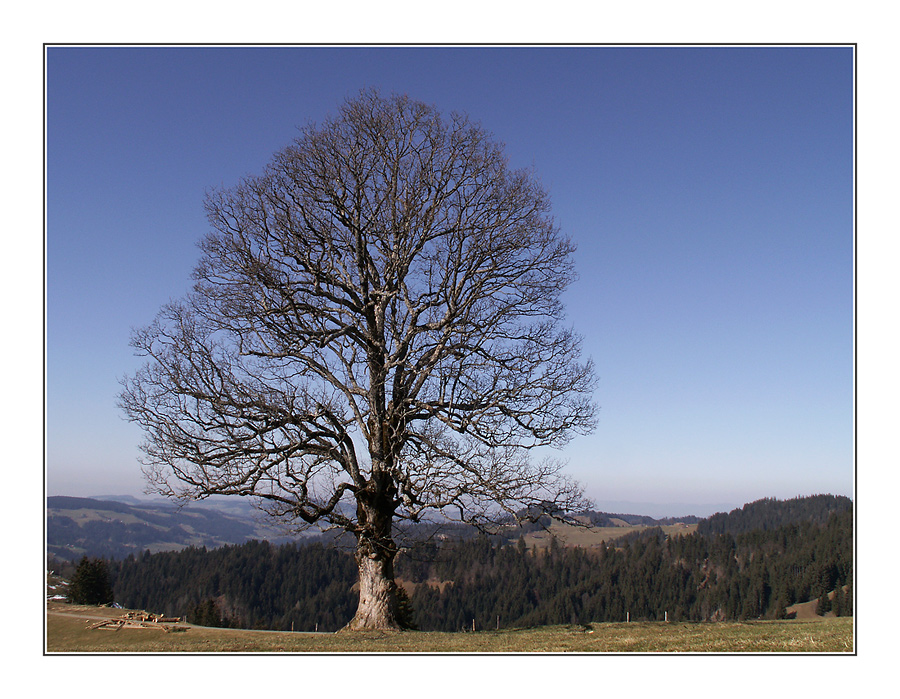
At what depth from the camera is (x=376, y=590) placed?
585 inches

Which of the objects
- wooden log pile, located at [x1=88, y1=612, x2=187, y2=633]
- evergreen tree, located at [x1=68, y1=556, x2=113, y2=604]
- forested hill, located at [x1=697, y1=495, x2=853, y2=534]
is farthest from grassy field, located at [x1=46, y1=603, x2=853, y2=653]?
forested hill, located at [x1=697, y1=495, x2=853, y2=534]

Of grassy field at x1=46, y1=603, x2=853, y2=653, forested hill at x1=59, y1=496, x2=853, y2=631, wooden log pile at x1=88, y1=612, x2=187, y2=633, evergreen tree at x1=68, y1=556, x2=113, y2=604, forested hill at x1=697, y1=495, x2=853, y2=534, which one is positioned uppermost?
grassy field at x1=46, y1=603, x2=853, y2=653

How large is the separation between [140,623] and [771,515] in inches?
5413

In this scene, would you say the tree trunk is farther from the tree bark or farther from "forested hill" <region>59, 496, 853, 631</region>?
"forested hill" <region>59, 496, 853, 631</region>

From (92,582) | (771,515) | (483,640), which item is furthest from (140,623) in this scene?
(771,515)

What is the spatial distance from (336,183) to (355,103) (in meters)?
2.13

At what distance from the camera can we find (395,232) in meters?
15.5

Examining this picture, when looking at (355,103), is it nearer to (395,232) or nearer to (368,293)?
(395,232)

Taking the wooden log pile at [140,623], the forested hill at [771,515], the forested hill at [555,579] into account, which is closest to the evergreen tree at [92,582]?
the wooden log pile at [140,623]

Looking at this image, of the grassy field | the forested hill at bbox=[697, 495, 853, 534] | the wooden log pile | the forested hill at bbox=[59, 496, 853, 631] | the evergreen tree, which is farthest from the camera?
the forested hill at bbox=[697, 495, 853, 534]

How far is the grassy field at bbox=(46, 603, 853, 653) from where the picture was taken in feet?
35.7

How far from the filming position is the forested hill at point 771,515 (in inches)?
4459

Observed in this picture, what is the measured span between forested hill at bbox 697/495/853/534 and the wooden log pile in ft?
387

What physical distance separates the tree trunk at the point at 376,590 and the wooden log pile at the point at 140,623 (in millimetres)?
4401
